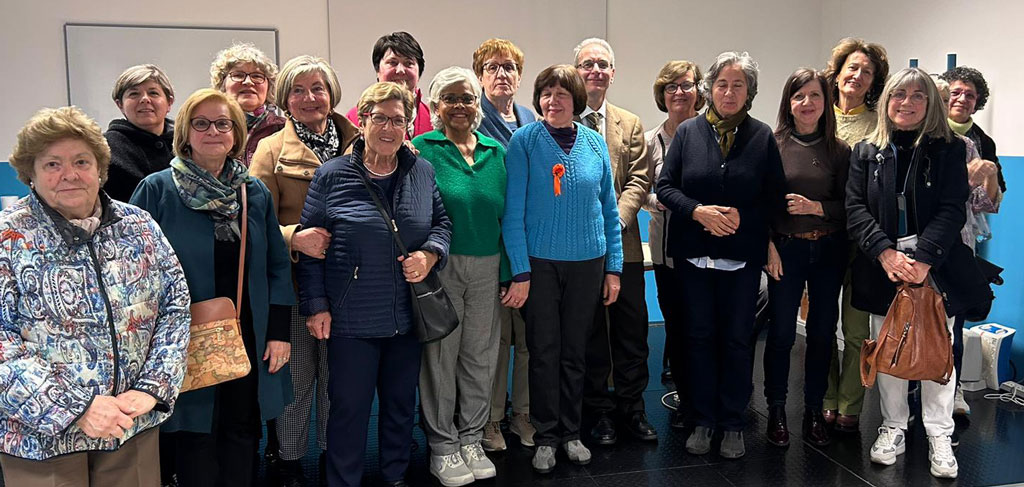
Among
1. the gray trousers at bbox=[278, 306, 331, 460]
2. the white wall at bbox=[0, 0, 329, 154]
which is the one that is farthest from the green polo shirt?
the white wall at bbox=[0, 0, 329, 154]

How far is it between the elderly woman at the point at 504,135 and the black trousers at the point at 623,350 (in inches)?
11.2

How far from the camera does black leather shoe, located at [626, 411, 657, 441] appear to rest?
132 inches

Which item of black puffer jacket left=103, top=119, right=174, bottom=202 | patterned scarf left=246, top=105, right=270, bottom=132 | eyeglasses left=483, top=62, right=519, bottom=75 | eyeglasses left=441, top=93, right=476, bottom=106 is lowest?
black puffer jacket left=103, top=119, right=174, bottom=202

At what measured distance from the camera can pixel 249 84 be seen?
Result: 2.98m

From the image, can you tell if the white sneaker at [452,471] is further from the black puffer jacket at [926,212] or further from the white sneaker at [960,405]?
the white sneaker at [960,405]

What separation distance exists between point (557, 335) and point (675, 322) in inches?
28.0

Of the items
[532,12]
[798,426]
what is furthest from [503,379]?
[532,12]

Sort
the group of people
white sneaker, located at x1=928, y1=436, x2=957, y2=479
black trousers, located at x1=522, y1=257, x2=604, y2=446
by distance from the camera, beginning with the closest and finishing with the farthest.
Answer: the group of people
black trousers, located at x1=522, y1=257, x2=604, y2=446
white sneaker, located at x1=928, y1=436, x2=957, y2=479

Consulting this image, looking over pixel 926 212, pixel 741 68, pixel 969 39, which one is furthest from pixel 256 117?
pixel 969 39

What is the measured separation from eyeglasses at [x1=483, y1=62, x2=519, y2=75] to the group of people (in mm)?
13

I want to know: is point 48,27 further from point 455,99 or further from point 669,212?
point 669,212

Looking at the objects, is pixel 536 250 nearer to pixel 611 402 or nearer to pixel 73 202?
pixel 611 402

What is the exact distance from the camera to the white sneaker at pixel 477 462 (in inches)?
117

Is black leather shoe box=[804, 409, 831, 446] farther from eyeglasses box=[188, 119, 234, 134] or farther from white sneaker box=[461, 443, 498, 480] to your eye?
eyeglasses box=[188, 119, 234, 134]
